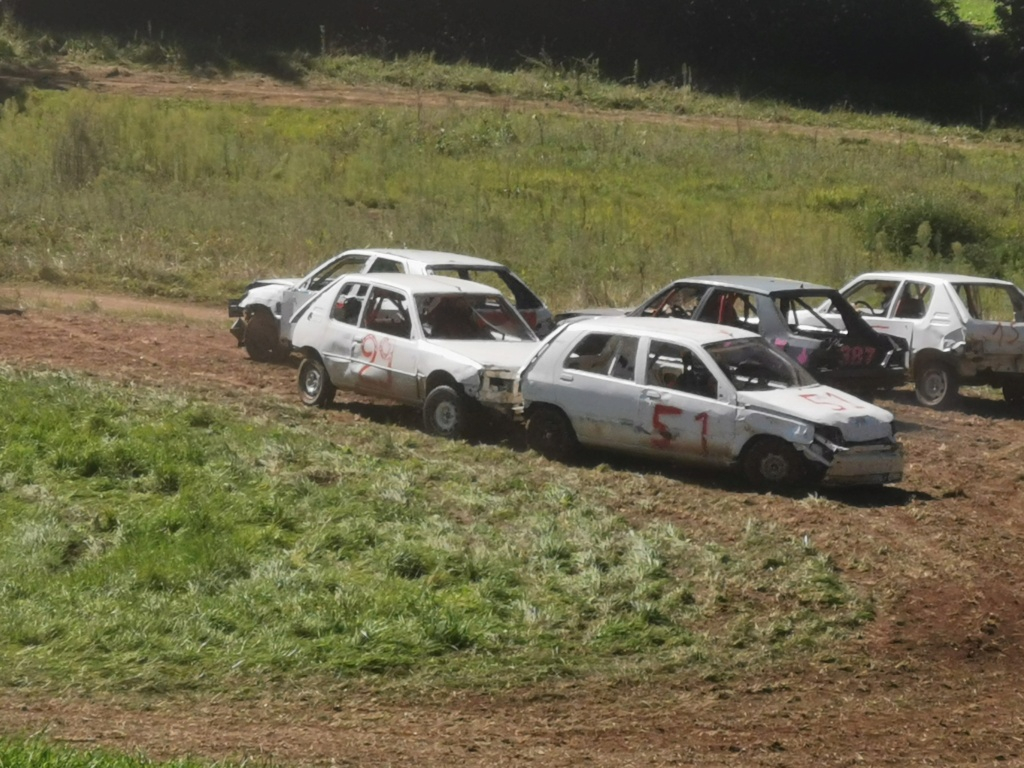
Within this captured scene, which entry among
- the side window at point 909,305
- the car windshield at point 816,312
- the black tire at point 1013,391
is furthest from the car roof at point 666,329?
the black tire at point 1013,391

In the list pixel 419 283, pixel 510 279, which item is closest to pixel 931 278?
pixel 510 279

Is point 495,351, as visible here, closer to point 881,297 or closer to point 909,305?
point 909,305

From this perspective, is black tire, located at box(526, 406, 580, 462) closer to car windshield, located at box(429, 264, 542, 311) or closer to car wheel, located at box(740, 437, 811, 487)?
car wheel, located at box(740, 437, 811, 487)

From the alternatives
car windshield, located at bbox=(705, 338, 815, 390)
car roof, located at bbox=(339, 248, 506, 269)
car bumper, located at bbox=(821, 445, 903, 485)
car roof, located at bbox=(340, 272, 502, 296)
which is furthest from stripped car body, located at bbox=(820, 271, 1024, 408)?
car bumper, located at bbox=(821, 445, 903, 485)

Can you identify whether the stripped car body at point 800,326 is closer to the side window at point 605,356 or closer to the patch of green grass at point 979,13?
the side window at point 605,356

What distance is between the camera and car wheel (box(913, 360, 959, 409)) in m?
17.1

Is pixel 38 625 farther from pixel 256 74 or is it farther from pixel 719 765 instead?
pixel 256 74

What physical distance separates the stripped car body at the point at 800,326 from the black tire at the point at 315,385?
3533 millimetres

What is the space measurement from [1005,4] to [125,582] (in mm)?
51433

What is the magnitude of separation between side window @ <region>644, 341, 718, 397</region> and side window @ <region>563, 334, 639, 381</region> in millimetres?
181

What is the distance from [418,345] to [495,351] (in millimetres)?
712

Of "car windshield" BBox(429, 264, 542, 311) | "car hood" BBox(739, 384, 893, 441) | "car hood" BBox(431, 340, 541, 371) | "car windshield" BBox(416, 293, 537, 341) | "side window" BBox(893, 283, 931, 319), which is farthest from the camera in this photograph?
"side window" BBox(893, 283, 931, 319)

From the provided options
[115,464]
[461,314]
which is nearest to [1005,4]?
[461,314]

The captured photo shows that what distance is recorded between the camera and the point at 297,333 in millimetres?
15297
